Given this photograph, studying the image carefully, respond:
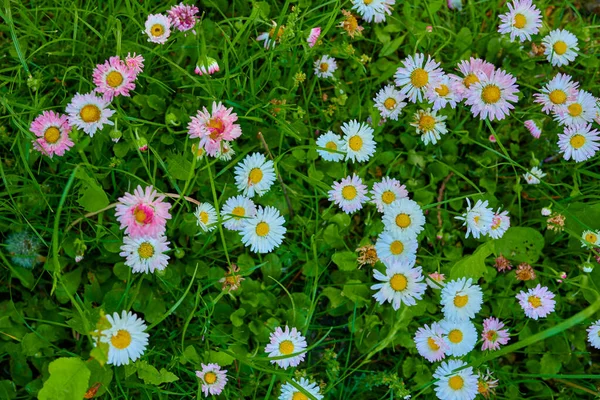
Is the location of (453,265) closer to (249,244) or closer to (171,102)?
(249,244)

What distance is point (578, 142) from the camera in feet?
8.00

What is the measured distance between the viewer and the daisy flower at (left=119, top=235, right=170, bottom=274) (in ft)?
6.88

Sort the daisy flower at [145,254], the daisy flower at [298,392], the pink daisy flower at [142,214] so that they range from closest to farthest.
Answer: the pink daisy flower at [142,214] < the daisy flower at [145,254] < the daisy flower at [298,392]

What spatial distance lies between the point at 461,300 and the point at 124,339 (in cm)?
132

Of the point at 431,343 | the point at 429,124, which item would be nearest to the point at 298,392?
the point at 431,343

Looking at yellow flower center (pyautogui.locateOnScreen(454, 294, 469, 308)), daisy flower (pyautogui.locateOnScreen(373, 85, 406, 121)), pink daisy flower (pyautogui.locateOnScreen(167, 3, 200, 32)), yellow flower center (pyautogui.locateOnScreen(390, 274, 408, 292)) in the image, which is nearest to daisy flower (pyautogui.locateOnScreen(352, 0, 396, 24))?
daisy flower (pyautogui.locateOnScreen(373, 85, 406, 121))

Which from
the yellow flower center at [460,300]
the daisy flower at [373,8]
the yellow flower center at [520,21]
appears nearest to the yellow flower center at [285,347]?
the yellow flower center at [460,300]

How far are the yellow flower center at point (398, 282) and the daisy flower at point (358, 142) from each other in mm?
508

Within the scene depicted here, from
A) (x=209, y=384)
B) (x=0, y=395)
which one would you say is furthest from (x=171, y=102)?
(x=0, y=395)

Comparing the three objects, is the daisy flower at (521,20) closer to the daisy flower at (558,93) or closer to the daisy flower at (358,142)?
the daisy flower at (558,93)

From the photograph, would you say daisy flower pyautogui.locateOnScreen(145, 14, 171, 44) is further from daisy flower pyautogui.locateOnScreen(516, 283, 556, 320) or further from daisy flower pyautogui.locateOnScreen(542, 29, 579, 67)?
daisy flower pyautogui.locateOnScreen(516, 283, 556, 320)

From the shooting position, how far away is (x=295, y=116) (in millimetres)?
2279

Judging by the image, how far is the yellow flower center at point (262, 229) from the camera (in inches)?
88.8

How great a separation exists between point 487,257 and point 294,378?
980mm
